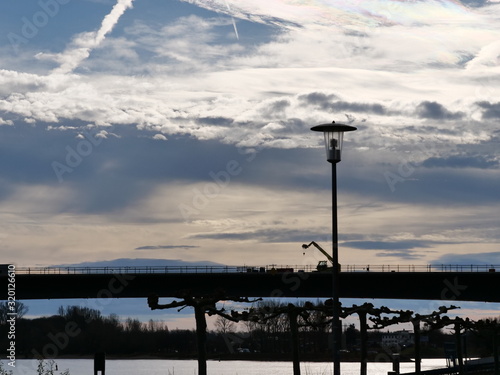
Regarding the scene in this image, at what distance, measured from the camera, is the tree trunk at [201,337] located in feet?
115

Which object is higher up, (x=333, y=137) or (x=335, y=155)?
(x=333, y=137)

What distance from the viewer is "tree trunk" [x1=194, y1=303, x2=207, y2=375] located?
35.0m

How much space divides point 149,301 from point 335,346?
9565mm

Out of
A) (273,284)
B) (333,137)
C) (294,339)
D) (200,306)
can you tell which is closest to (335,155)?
(333,137)

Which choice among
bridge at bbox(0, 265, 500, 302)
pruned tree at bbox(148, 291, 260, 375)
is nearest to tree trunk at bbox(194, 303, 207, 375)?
pruned tree at bbox(148, 291, 260, 375)

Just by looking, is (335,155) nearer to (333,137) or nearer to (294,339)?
(333,137)

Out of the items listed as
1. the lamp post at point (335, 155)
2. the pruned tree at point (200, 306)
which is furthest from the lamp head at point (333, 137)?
the pruned tree at point (200, 306)

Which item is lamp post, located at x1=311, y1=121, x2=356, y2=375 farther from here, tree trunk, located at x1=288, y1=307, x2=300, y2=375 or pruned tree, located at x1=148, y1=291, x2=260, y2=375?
tree trunk, located at x1=288, y1=307, x2=300, y2=375

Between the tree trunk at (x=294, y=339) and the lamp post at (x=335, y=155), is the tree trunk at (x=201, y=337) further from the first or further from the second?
the tree trunk at (x=294, y=339)

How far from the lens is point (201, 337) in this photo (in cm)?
3547

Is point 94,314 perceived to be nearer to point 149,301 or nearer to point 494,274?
point 494,274

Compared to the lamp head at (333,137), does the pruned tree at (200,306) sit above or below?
below

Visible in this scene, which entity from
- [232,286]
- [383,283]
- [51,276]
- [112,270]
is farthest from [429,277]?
[51,276]

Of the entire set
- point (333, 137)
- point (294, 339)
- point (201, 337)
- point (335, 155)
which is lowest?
point (294, 339)
